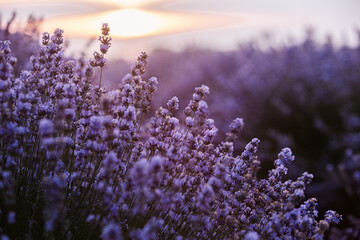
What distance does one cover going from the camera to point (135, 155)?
7.59 ft

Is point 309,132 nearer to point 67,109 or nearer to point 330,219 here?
point 330,219

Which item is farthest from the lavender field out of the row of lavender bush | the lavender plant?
the row of lavender bush

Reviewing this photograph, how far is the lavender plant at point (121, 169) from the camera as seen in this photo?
1.82 metres

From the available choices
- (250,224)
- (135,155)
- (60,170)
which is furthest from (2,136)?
(250,224)

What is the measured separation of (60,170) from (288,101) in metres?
6.58

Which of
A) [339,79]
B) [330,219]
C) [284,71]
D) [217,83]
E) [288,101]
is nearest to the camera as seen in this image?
[330,219]

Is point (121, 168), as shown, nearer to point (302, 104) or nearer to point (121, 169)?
point (121, 169)

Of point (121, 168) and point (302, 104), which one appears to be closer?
point (121, 168)

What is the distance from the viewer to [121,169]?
2229mm

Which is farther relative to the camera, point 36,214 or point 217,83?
point 217,83

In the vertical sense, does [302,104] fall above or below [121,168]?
below

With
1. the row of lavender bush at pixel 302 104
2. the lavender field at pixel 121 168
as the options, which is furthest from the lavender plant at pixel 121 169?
the row of lavender bush at pixel 302 104

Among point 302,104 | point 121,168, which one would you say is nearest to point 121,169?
point 121,168

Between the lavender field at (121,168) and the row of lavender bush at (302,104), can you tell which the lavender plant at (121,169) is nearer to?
the lavender field at (121,168)
